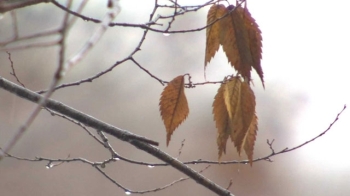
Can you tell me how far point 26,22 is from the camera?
4.34ft

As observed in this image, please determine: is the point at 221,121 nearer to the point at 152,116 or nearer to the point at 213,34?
the point at 213,34

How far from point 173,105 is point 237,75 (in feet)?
0.30

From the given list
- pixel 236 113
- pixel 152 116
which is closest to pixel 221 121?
pixel 236 113

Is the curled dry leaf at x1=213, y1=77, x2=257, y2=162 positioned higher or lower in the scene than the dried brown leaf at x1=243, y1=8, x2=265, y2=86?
lower

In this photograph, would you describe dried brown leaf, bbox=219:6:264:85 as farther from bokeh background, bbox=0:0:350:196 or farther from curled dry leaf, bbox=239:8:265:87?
bokeh background, bbox=0:0:350:196

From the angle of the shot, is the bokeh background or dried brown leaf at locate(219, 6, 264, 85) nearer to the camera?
Result: dried brown leaf at locate(219, 6, 264, 85)

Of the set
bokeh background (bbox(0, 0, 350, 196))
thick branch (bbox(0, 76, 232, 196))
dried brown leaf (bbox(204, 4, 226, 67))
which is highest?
bokeh background (bbox(0, 0, 350, 196))

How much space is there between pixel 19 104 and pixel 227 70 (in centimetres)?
72

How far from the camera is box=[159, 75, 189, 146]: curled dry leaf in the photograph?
0.48 metres

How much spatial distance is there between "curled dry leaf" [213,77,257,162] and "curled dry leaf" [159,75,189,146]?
0.15 ft

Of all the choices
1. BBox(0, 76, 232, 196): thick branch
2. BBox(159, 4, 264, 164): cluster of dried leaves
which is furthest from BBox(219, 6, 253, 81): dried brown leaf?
BBox(0, 76, 232, 196): thick branch

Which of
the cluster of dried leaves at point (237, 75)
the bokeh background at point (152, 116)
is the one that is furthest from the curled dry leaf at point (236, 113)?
the bokeh background at point (152, 116)

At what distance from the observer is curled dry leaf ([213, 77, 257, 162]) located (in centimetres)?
41

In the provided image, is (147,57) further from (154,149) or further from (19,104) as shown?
(154,149)
